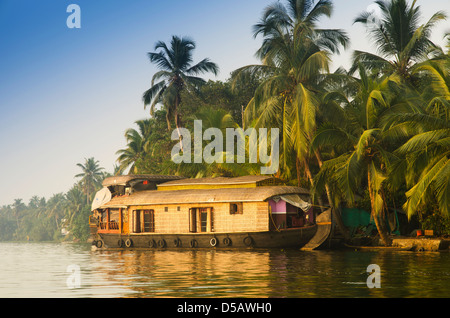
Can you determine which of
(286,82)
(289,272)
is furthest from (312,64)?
(289,272)

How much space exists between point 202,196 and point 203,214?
3.45 feet

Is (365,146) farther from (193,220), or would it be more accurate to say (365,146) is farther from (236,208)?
(193,220)

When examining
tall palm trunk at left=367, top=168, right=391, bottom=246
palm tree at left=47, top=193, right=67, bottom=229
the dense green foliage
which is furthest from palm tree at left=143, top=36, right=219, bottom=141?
palm tree at left=47, top=193, right=67, bottom=229

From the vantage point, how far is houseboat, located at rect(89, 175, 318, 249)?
19.4 metres

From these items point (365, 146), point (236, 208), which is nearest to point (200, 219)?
point (236, 208)

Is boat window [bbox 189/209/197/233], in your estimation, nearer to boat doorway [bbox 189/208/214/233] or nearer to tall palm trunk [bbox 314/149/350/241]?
boat doorway [bbox 189/208/214/233]

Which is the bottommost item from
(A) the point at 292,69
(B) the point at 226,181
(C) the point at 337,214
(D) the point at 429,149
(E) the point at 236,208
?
(C) the point at 337,214

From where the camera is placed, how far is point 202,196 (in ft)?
67.4

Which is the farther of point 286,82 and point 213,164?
point 213,164

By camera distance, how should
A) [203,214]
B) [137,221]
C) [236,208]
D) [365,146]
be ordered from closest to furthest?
[365,146] < [236,208] < [203,214] < [137,221]
